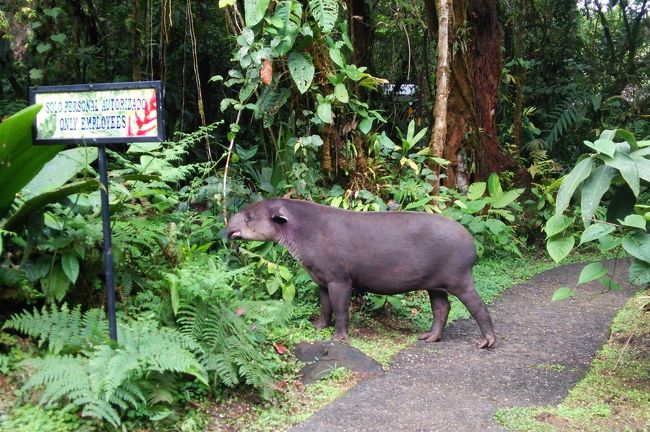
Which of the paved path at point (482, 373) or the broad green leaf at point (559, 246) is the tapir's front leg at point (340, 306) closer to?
the paved path at point (482, 373)

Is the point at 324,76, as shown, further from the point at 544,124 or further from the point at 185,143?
the point at 544,124

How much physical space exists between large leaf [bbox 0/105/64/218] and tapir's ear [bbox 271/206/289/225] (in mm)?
2059

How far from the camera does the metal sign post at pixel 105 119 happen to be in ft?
13.0

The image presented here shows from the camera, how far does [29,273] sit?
171 inches

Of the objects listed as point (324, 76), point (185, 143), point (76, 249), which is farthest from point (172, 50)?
point (76, 249)

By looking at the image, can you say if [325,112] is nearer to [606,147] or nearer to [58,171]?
[58,171]

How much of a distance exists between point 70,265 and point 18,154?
0.75m

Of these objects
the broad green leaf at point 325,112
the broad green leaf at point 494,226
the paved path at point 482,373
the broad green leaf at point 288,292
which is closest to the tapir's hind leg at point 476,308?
the paved path at point 482,373

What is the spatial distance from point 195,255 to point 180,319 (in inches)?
42.0

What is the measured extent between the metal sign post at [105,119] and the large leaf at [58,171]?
0.37m

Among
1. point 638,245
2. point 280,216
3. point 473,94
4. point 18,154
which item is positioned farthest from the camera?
point 473,94

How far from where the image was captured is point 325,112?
6645 mm

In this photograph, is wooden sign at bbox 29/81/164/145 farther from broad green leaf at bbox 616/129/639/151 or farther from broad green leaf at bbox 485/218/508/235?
broad green leaf at bbox 485/218/508/235

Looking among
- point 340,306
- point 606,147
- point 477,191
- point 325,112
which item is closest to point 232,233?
point 340,306
